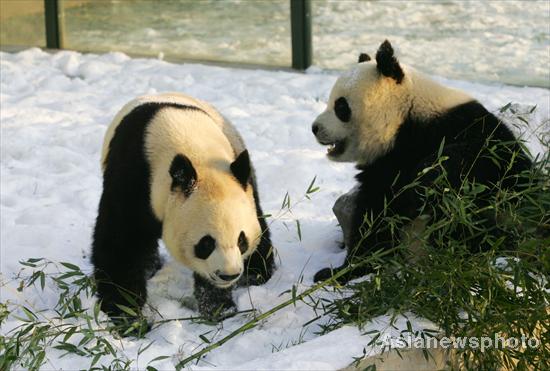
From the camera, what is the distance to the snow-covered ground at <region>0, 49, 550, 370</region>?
3.77 metres

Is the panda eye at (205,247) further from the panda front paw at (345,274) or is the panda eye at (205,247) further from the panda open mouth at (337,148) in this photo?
the panda open mouth at (337,148)

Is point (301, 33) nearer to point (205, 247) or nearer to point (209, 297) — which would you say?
point (209, 297)

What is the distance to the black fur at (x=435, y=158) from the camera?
162 inches

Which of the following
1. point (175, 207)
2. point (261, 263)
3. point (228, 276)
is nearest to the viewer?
point (228, 276)

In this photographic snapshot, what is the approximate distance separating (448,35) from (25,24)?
4202 millimetres

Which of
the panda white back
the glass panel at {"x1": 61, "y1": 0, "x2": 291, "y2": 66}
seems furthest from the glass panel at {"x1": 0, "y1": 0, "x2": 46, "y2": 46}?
the panda white back

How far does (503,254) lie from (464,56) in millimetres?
4373

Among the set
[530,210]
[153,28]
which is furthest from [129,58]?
[530,210]

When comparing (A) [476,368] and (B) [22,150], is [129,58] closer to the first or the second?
(B) [22,150]

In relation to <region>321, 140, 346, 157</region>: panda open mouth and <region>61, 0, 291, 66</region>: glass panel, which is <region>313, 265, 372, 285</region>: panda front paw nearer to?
<region>321, 140, 346, 157</region>: panda open mouth

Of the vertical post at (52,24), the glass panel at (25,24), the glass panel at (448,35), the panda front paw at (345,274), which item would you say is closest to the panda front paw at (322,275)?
the panda front paw at (345,274)

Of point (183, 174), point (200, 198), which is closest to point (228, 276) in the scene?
point (200, 198)

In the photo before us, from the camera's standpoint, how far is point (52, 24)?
9.38 meters

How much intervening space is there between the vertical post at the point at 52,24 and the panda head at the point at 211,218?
229 inches
